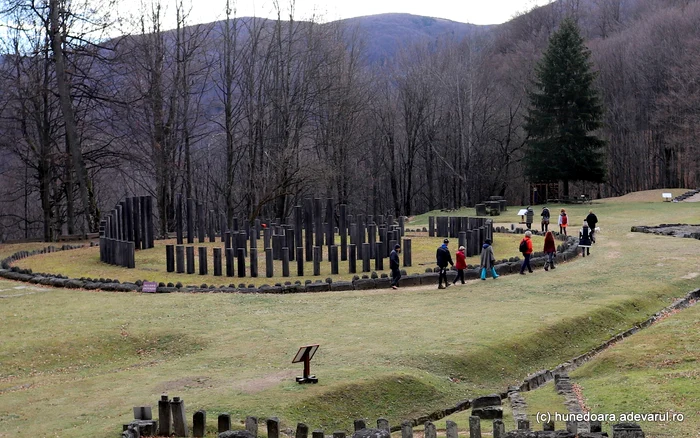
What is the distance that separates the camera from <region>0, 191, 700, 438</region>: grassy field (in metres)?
15.4

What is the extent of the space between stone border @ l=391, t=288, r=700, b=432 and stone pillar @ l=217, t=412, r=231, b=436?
2.69m

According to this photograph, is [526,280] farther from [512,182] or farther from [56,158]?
[512,182]

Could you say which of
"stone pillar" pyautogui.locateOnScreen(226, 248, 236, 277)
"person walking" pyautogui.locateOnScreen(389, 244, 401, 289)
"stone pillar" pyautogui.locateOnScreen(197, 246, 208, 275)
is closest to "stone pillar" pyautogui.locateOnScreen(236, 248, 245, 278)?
"stone pillar" pyautogui.locateOnScreen(226, 248, 236, 277)

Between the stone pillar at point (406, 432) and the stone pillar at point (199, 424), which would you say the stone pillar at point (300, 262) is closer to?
the stone pillar at point (199, 424)

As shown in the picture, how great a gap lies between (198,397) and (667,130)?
65.7 metres

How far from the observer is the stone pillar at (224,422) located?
1329 cm

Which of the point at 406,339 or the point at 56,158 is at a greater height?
the point at 56,158

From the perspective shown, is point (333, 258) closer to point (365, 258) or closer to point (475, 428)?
point (365, 258)

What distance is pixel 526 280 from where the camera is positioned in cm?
2802

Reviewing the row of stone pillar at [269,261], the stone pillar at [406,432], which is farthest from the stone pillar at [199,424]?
the row of stone pillar at [269,261]

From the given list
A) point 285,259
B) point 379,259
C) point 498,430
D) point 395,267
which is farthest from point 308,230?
point 498,430

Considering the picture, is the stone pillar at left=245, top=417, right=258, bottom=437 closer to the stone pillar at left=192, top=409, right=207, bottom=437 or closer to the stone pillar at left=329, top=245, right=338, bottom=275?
the stone pillar at left=192, top=409, right=207, bottom=437

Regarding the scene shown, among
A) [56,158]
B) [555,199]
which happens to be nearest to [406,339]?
[56,158]

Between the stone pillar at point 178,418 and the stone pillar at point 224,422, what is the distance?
54cm
